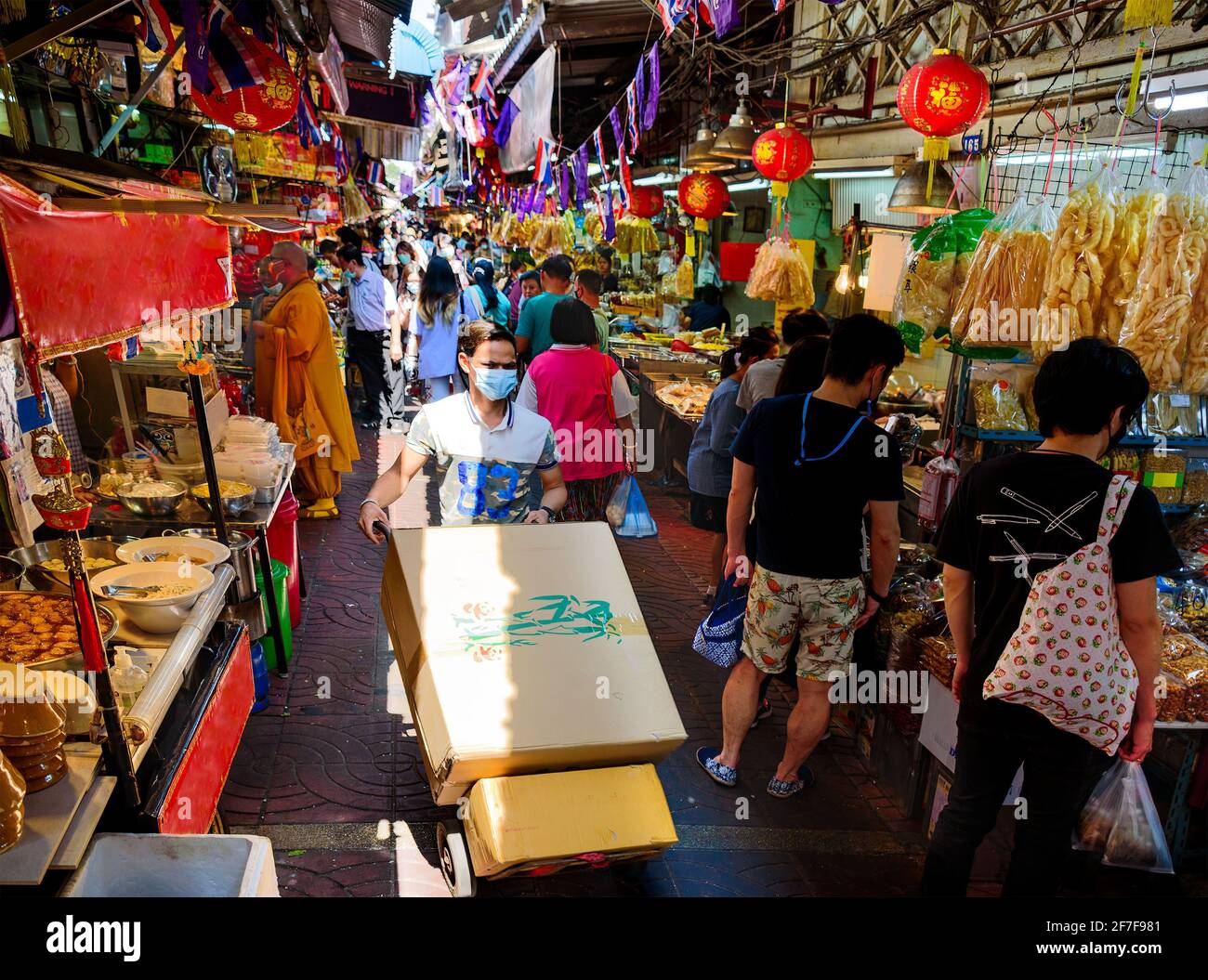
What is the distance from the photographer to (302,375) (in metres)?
6.91

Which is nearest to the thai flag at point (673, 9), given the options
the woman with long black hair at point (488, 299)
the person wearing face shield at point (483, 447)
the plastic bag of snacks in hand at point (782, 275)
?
the person wearing face shield at point (483, 447)

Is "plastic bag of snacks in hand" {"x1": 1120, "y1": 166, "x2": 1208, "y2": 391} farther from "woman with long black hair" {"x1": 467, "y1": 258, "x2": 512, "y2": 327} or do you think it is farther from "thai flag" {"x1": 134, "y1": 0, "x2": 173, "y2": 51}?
"woman with long black hair" {"x1": 467, "y1": 258, "x2": 512, "y2": 327}

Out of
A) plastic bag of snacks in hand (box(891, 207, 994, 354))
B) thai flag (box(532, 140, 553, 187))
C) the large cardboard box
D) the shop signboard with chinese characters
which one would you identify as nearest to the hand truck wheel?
the large cardboard box

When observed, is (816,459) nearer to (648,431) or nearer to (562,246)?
(648,431)

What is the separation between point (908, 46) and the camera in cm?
812

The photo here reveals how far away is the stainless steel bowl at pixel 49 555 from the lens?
3.26 m

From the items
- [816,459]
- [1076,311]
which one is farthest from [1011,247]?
[816,459]

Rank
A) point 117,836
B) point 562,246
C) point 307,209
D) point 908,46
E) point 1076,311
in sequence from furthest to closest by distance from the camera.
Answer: point 562,246, point 307,209, point 908,46, point 1076,311, point 117,836

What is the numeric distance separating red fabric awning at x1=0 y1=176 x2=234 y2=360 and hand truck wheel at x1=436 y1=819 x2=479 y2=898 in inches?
75.5

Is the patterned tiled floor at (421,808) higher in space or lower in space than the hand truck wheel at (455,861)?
lower

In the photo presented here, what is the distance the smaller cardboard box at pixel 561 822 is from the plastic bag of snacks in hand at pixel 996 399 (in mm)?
2595

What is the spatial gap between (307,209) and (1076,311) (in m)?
11.2

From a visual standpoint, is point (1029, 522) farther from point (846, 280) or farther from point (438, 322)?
point (438, 322)

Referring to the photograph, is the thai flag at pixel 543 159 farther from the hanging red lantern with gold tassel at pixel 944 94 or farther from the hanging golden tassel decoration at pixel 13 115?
the hanging golden tassel decoration at pixel 13 115
